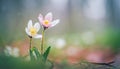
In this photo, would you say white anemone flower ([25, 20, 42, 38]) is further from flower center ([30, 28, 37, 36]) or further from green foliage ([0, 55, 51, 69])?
green foliage ([0, 55, 51, 69])

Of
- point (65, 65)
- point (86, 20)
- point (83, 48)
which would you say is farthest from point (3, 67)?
point (86, 20)

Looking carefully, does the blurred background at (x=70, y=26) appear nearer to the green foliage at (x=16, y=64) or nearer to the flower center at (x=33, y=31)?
the flower center at (x=33, y=31)

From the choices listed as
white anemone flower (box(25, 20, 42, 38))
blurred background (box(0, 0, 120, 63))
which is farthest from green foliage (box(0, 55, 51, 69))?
blurred background (box(0, 0, 120, 63))

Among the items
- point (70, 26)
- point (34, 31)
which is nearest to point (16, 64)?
point (34, 31)

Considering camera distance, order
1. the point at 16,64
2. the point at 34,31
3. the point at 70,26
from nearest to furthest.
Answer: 1. the point at 16,64
2. the point at 34,31
3. the point at 70,26

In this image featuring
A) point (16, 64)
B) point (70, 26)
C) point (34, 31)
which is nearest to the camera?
point (16, 64)

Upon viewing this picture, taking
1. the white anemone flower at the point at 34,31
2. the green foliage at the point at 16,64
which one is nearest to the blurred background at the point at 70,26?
the white anemone flower at the point at 34,31

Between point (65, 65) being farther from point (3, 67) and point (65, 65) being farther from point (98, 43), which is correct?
point (98, 43)

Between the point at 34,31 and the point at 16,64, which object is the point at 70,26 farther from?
the point at 16,64
